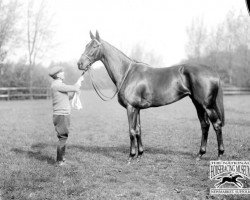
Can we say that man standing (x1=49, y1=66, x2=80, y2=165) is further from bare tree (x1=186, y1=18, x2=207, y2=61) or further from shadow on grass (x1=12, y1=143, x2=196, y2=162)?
bare tree (x1=186, y1=18, x2=207, y2=61)

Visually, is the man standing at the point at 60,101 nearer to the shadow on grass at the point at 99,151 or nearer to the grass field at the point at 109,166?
the grass field at the point at 109,166

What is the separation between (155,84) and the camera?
22.7ft

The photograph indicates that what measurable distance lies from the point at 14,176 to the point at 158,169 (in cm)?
278

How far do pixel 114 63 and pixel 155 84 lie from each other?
3.55 feet

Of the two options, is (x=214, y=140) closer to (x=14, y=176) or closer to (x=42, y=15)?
(x=14, y=176)

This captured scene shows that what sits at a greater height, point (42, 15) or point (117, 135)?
point (42, 15)

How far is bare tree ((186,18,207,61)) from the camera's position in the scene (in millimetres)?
48812

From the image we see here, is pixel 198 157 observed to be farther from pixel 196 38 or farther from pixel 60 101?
pixel 196 38

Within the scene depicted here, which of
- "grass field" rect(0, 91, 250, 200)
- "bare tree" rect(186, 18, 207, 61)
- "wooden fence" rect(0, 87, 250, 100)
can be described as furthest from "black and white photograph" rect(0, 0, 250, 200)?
"bare tree" rect(186, 18, 207, 61)

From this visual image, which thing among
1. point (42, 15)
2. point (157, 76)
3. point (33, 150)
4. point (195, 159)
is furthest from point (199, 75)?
point (42, 15)

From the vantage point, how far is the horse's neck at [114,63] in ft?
23.4

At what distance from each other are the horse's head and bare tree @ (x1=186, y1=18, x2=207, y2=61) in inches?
1720

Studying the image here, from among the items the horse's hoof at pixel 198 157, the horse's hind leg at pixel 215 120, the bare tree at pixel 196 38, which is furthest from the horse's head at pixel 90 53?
the bare tree at pixel 196 38

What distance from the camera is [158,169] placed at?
623 cm
